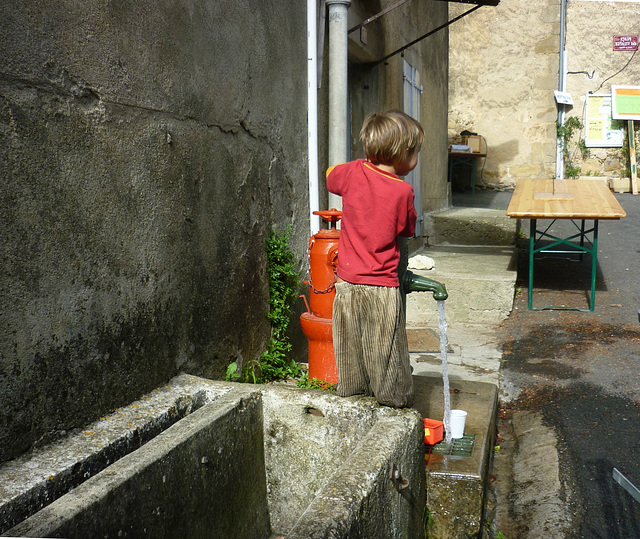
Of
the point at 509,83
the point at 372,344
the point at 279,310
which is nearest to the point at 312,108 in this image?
the point at 279,310

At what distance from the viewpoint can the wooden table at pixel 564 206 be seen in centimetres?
603

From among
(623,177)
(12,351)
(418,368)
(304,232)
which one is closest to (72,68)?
(12,351)

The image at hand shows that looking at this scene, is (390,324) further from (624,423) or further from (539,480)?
(624,423)

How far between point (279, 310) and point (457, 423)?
1.32 metres

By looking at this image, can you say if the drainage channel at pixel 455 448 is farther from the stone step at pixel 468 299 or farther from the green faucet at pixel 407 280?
the stone step at pixel 468 299

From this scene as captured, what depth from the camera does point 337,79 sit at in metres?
4.52

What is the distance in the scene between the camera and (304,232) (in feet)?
14.0

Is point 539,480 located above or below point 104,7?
below

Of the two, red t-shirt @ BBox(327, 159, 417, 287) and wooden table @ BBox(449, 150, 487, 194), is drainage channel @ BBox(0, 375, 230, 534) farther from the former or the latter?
wooden table @ BBox(449, 150, 487, 194)

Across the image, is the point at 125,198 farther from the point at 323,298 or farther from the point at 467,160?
the point at 467,160

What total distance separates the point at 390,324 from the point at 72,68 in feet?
4.96

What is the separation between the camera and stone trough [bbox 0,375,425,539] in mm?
1732

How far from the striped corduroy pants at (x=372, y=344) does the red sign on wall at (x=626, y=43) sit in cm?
1578

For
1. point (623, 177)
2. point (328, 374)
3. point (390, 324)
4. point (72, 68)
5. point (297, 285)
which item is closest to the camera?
point (72, 68)
